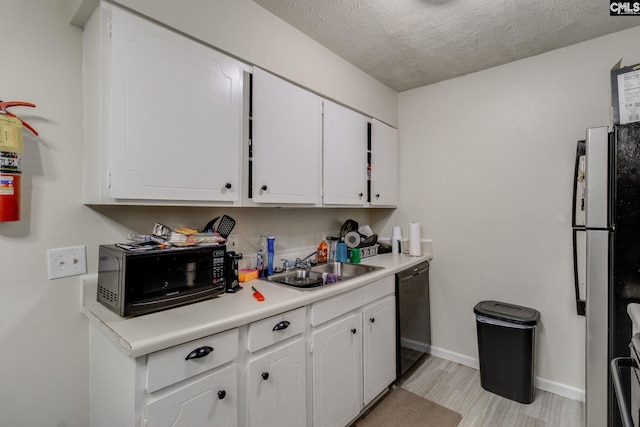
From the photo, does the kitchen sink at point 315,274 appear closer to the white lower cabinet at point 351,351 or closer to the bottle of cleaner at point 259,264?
the bottle of cleaner at point 259,264

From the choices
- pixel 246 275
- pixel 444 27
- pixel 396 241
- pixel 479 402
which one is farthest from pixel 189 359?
pixel 444 27

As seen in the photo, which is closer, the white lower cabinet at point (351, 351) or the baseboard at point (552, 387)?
the white lower cabinet at point (351, 351)

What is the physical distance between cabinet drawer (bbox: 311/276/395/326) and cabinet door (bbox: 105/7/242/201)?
74 centimetres

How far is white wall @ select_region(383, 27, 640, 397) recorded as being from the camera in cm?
208

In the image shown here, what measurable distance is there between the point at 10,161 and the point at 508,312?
2897 millimetres

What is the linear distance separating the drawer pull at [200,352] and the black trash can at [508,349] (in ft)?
6.42

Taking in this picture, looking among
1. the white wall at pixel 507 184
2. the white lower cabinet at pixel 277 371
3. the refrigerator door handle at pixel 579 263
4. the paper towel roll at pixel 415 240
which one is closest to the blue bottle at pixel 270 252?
the white lower cabinet at pixel 277 371

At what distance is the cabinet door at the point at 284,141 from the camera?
165 centimetres

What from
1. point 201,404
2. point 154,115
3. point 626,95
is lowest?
point 201,404

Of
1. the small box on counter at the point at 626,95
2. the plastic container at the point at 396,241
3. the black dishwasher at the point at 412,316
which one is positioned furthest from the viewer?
the plastic container at the point at 396,241

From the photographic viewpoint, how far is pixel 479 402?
2059 millimetres

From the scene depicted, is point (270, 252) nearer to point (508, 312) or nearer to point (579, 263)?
point (508, 312)

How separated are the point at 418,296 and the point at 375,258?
1.55 ft

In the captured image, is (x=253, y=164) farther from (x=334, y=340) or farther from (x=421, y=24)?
(x=421, y=24)
